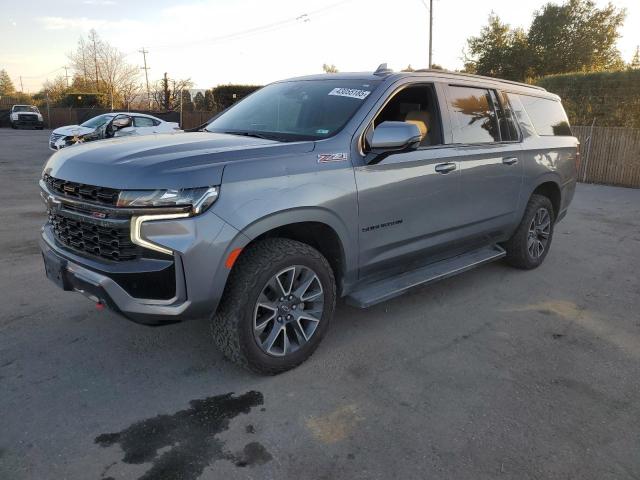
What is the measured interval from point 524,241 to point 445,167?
1.89 meters

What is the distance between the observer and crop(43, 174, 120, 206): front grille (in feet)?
9.25

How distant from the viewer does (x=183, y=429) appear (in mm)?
2783

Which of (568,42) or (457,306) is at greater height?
(568,42)

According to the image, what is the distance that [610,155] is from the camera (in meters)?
13.2

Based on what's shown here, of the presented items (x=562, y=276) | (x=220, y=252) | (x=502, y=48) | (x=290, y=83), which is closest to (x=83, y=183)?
(x=220, y=252)

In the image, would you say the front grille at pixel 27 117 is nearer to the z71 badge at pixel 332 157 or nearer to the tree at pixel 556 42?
the tree at pixel 556 42

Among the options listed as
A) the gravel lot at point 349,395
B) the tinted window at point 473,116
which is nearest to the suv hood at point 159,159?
the gravel lot at point 349,395

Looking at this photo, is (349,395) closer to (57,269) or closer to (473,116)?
(57,269)

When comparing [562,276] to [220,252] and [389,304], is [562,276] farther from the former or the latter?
[220,252]

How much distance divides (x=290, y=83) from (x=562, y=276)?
141 inches

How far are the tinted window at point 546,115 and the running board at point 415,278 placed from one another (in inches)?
60.8

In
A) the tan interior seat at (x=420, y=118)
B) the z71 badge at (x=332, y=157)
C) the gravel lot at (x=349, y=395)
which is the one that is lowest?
the gravel lot at (x=349, y=395)

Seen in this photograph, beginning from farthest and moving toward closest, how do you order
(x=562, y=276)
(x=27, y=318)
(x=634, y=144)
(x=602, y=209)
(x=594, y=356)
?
1. (x=634, y=144)
2. (x=602, y=209)
3. (x=562, y=276)
4. (x=27, y=318)
5. (x=594, y=356)

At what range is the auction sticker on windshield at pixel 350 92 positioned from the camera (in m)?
3.77
